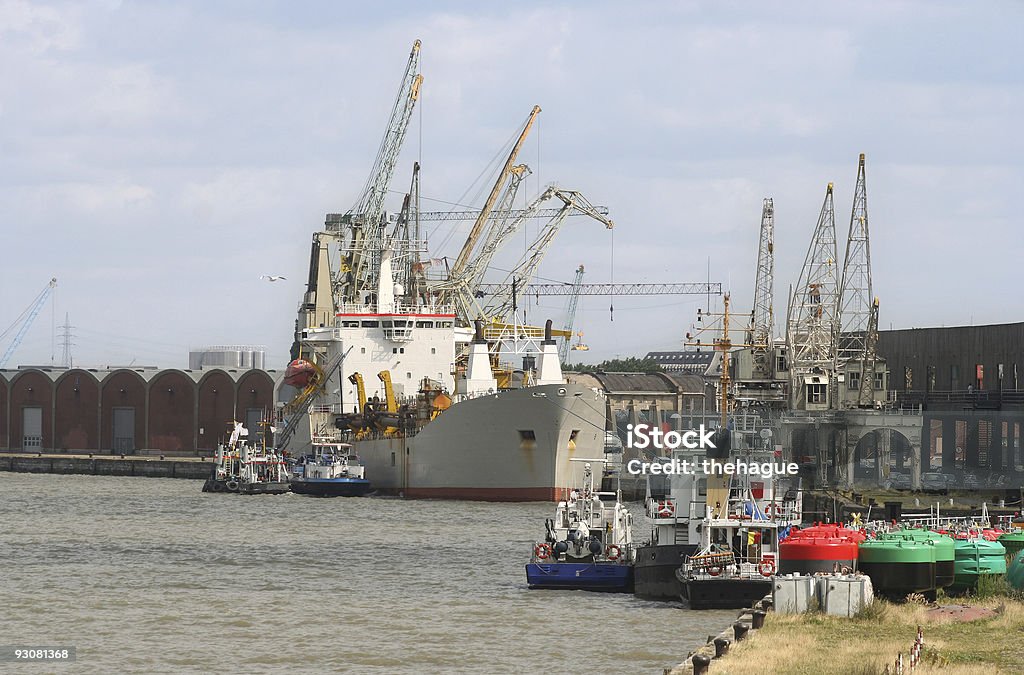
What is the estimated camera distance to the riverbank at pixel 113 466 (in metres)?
124

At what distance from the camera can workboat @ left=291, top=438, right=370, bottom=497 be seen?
3462 inches

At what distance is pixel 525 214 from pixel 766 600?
259 feet

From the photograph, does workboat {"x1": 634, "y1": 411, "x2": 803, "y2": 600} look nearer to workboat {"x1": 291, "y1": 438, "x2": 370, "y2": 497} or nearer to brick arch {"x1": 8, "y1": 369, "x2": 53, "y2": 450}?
workboat {"x1": 291, "y1": 438, "x2": 370, "y2": 497}

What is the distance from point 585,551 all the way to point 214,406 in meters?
101

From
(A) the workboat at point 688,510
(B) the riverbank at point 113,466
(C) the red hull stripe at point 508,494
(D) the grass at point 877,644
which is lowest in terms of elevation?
(B) the riverbank at point 113,466

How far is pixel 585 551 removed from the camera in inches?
1686

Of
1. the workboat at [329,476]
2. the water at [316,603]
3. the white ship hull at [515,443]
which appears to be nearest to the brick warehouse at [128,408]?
the workboat at [329,476]

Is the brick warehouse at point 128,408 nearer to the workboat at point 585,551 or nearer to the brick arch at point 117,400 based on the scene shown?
the brick arch at point 117,400

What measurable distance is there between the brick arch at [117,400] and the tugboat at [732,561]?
362 feet

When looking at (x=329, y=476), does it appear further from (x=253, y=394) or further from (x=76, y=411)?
(x=76, y=411)

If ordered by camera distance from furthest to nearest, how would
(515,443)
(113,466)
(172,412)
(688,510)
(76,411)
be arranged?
(76,411)
(172,412)
(113,466)
(515,443)
(688,510)

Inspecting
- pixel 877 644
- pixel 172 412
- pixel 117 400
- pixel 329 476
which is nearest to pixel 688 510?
pixel 877 644

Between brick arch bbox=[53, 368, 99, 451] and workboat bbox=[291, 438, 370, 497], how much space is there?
54.5 m

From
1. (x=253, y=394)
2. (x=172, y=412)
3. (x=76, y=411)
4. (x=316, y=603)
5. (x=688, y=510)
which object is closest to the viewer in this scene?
(x=688, y=510)
